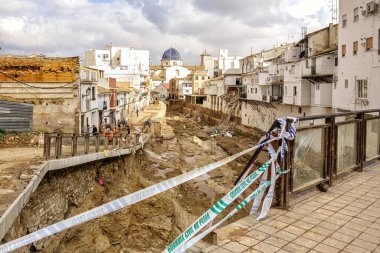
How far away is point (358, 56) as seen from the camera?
26750 millimetres

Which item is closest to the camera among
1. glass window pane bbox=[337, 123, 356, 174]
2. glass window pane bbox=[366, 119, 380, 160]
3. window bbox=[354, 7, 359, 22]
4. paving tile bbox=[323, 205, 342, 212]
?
paving tile bbox=[323, 205, 342, 212]

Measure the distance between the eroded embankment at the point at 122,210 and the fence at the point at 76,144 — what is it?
83 cm

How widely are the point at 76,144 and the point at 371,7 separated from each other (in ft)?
70.1

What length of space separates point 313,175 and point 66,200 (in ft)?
41.6

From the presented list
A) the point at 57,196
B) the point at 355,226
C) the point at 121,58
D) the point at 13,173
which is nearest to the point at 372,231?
the point at 355,226

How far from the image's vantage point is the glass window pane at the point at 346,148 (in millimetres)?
7309

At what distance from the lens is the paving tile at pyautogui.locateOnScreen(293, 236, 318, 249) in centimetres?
439

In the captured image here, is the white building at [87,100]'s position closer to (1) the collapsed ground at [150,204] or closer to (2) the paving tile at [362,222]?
(1) the collapsed ground at [150,204]

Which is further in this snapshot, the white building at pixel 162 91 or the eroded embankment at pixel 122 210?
the white building at pixel 162 91

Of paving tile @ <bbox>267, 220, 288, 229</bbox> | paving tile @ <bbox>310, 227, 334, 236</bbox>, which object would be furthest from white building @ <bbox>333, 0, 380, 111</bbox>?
paving tile @ <bbox>267, 220, 288, 229</bbox>

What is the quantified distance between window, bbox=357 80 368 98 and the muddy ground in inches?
455

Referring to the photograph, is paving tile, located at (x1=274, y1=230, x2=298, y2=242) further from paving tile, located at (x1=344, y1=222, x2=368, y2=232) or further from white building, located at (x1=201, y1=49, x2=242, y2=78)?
white building, located at (x1=201, y1=49, x2=242, y2=78)

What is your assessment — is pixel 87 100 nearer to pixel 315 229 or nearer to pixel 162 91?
pixel 315 229

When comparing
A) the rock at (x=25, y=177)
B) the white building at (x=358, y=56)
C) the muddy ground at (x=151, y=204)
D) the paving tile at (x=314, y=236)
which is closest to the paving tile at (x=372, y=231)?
the paving tile at (x=314, y=236)
